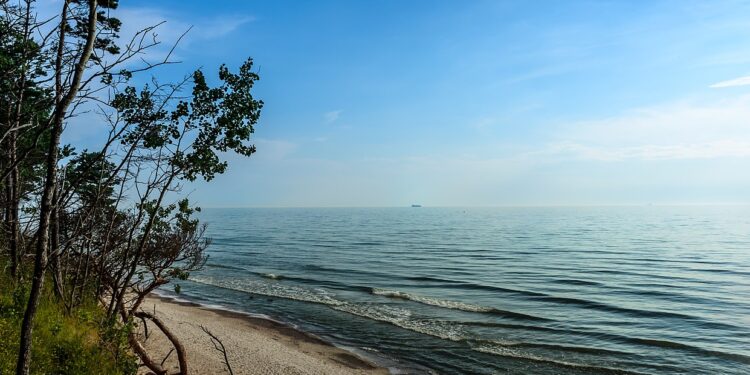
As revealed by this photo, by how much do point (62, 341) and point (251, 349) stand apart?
9.11 meters

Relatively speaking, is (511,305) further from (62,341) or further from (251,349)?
(62,341)

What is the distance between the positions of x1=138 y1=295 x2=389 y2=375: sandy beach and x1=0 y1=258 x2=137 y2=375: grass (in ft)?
12.6

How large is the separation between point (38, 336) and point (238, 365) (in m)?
7.53

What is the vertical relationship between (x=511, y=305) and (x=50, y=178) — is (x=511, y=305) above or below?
below

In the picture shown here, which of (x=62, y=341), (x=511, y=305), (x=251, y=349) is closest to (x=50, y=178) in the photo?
(x=62, y=341)

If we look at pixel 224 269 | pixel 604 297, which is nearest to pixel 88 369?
pixel 604 297

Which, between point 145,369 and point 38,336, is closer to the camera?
point 38,336

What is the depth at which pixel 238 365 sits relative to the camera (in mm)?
15781

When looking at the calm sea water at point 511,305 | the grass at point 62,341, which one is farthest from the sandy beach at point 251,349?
the grass at point 62,341

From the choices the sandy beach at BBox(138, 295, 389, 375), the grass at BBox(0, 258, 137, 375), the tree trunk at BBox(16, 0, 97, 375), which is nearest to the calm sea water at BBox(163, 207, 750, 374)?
the sandy beach at BBox(138, 295, 389, 375)

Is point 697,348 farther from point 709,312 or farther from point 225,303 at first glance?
point 225,303

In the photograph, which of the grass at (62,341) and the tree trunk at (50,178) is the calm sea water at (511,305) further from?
the tree trunk at (50,178)

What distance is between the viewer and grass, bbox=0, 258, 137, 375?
8.55 metres

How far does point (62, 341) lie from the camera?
30.8 feet
